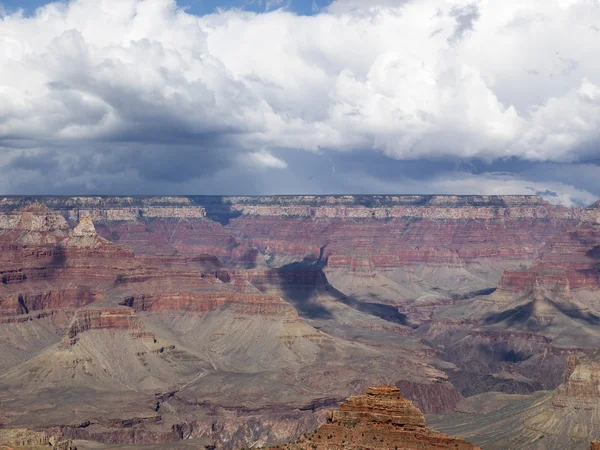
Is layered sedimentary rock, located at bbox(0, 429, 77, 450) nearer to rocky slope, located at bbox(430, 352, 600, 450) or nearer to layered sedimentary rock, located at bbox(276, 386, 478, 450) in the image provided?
rocky slope, located at bbox(430, 352, 600, 450)

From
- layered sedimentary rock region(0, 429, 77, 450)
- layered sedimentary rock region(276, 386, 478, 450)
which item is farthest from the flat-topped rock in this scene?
layered sedimentary rock region(0, 429, 77, 450)

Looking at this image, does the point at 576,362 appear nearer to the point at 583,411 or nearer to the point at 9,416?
the point at 583,411

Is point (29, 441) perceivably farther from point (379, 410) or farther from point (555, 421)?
point (379, 410)

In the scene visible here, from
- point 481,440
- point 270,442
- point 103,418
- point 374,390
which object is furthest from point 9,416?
point 374,390

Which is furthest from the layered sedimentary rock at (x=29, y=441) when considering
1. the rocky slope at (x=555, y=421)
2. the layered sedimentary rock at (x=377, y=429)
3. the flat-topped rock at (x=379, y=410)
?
the flat-topped rock at (x=379, y=410)

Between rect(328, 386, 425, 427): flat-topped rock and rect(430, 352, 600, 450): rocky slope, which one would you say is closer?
rect(328, 386, 425, 427): flat-topped rock

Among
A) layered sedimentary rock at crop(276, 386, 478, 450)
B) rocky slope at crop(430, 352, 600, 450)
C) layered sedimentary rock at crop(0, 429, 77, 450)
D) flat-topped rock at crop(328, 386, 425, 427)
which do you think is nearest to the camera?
layered sedimentary rock at crop(276, 386, 478, 450)

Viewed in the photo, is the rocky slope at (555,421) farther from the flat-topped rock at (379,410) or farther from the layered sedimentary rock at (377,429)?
→ the layered sedimentary rock at (377,429)

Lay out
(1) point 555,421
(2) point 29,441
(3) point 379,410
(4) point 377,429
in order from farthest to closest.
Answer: (1) point 555,421
(2) point 29,441
(3) point 379,410
(4) point 377,429

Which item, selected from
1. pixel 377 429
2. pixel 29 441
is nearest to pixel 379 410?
pixel 377 429
